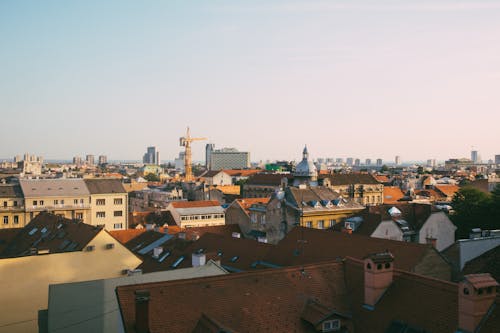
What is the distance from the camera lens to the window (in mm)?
21938

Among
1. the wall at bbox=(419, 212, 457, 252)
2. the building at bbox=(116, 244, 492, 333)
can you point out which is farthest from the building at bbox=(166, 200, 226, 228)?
the building at bbox=(116, 244, 492, 333)

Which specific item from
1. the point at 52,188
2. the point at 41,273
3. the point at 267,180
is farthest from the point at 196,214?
the point at 41,273

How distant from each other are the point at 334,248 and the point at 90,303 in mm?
18177

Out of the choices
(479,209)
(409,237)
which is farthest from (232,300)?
(479,209)

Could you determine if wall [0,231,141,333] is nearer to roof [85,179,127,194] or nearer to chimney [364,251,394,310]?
chimney [364,251,394,310]

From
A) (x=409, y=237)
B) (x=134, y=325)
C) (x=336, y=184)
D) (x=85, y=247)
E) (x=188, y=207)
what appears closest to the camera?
(x=134, y=325)

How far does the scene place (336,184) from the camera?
107000 millimetres

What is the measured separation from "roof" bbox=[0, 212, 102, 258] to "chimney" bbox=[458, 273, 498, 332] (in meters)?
32.7

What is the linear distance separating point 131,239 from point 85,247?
16202 millimetres

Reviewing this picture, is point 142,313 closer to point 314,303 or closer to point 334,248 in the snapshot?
point 314,303

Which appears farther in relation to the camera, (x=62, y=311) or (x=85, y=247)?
(x=85, y=247)

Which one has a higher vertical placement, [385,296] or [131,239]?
[385,296]

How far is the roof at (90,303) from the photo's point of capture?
2717cm

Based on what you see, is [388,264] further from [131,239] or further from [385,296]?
[131,239]
